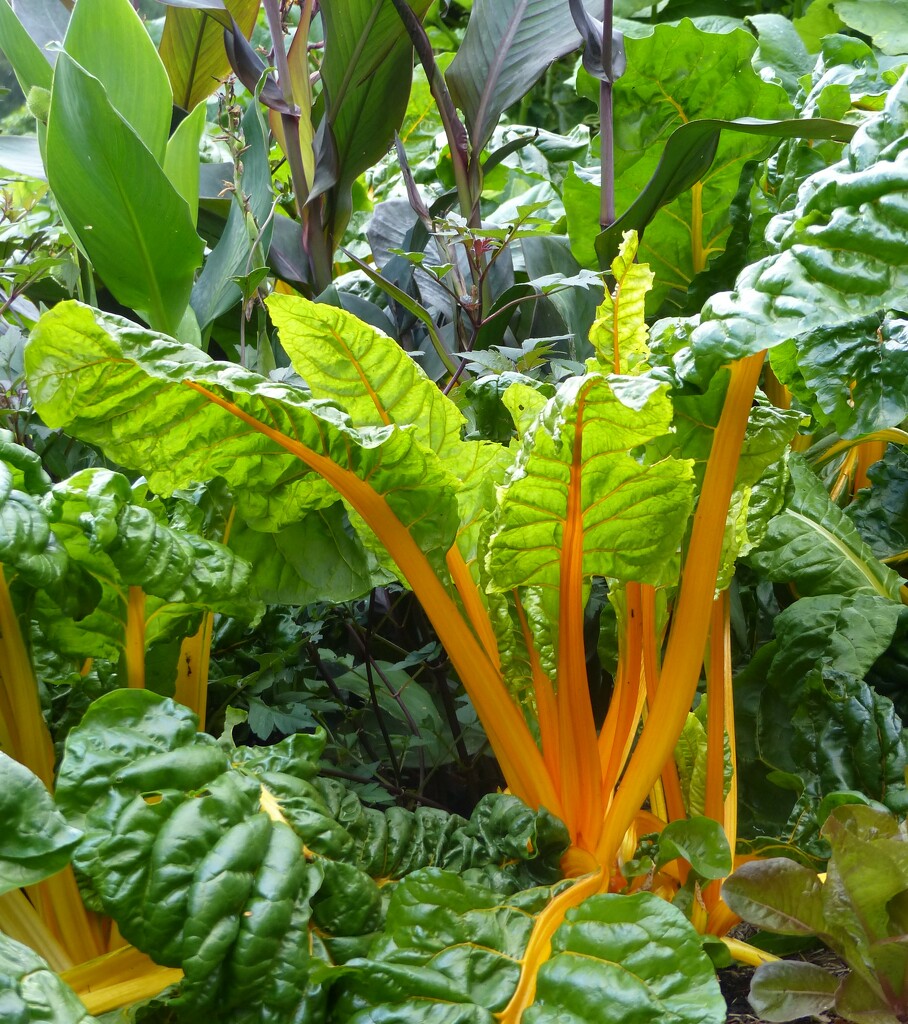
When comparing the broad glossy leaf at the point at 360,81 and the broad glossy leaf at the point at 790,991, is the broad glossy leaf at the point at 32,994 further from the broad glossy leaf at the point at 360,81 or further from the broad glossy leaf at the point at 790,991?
the broad glossy leaf at the point at 360,81

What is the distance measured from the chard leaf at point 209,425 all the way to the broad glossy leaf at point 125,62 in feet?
0.92

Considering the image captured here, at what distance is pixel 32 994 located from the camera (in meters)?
0.50

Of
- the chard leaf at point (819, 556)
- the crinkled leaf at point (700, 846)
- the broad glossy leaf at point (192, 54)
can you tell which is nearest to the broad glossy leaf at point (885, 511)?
the chard leaf at point (819, 556)

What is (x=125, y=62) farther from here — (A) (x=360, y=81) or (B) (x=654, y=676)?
(B) (x=654, y=676)

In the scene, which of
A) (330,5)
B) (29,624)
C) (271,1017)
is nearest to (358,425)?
(29,624)

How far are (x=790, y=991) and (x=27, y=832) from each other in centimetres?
49

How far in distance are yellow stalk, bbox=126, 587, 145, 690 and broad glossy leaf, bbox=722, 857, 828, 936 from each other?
0.47m

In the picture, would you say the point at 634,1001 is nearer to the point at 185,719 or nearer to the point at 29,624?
the point at 185,719

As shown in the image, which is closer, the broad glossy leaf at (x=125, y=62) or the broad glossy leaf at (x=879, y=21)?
the broad glossy leaf at (x=125, y=62)

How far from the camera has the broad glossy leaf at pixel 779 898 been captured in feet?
Answer: 2.21

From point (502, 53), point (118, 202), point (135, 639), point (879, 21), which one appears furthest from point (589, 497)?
point (879, 21)

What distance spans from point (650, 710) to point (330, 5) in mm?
812

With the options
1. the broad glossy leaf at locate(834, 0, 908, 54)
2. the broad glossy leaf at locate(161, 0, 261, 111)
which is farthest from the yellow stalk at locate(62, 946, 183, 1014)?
the broad glossy leaf at locate(834, 0, 908, 54)

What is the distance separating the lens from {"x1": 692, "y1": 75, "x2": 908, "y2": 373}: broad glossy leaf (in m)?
0.61
